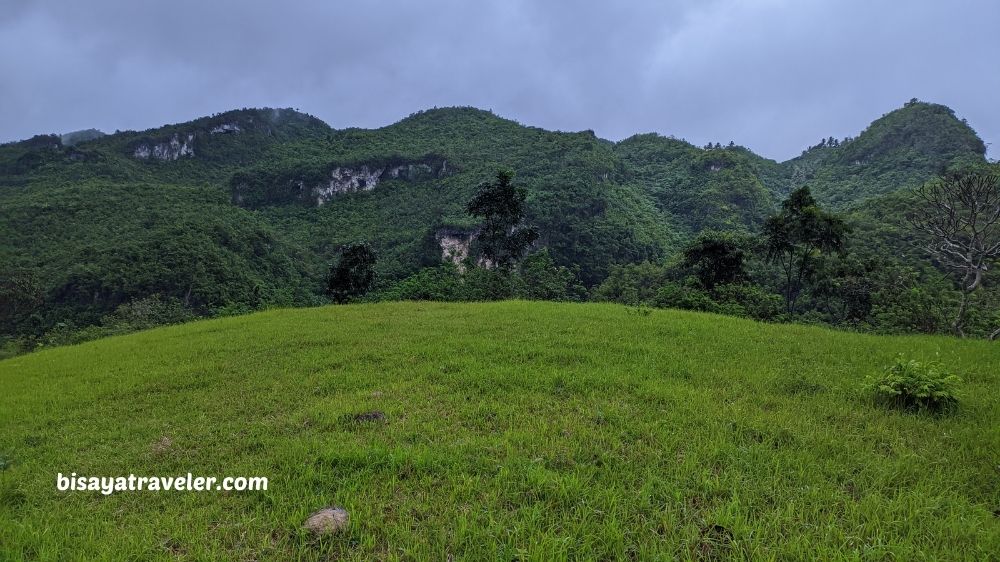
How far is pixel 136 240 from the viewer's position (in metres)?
64.3

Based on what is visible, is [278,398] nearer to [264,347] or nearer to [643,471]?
[264,347]

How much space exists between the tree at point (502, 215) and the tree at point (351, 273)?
7.69 m

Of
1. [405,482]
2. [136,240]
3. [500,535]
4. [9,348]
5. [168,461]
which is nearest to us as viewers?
[500,535]

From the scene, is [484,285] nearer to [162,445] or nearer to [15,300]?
[162,445]

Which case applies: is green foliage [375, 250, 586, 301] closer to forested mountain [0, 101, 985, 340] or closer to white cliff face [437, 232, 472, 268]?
forested mountain [0, 101, 985, 340]

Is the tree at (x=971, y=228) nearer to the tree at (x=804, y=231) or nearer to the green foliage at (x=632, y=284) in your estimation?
the tree at (x=804, y=231)

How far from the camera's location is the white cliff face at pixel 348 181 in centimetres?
13688

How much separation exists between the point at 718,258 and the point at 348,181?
130m

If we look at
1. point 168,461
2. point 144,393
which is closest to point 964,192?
point 168,461

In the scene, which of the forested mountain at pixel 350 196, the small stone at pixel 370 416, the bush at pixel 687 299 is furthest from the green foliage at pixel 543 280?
the small stone at pixel 370 416

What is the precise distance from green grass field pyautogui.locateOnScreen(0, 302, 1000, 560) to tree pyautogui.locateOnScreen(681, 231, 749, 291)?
16.9 metres

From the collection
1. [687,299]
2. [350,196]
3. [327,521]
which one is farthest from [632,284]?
[350,196]

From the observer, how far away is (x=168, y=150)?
158125mm

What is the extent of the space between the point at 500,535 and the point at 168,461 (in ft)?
12.5
